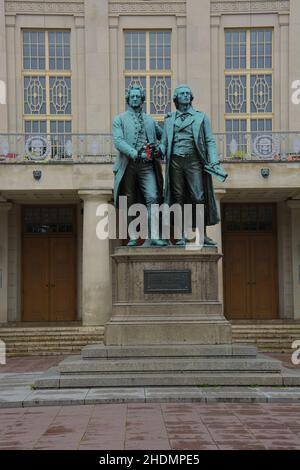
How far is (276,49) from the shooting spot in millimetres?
27547

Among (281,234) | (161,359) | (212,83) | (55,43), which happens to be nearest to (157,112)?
(212,83)

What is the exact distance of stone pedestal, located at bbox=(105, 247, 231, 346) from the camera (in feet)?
40.1

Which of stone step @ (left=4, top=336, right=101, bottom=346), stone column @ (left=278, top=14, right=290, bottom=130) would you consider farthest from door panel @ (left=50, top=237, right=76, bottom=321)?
stone column @ (left=278, top=14, right=290, bottom=130)

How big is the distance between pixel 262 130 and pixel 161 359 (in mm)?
17133

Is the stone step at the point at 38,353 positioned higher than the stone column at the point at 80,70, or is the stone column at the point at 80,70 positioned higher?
the stone column at the point at 80,70

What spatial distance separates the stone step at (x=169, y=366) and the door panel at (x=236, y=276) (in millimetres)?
16903

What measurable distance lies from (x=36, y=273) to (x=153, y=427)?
67.1ft

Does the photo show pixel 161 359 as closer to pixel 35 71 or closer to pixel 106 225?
pixel 106 225

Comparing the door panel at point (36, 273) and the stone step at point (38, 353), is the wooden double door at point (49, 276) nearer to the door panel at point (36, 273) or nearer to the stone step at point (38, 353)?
the door panel at point (36, 273)

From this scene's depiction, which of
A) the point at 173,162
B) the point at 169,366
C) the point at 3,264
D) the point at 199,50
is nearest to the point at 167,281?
the point at 169,366

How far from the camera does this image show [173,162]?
13.1m

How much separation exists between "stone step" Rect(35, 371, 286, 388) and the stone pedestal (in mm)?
883

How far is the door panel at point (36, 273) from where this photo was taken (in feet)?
93.6

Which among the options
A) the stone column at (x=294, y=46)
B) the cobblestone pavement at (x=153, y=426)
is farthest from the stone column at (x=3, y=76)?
the cobblestone pavement at (x=153, y=426)
